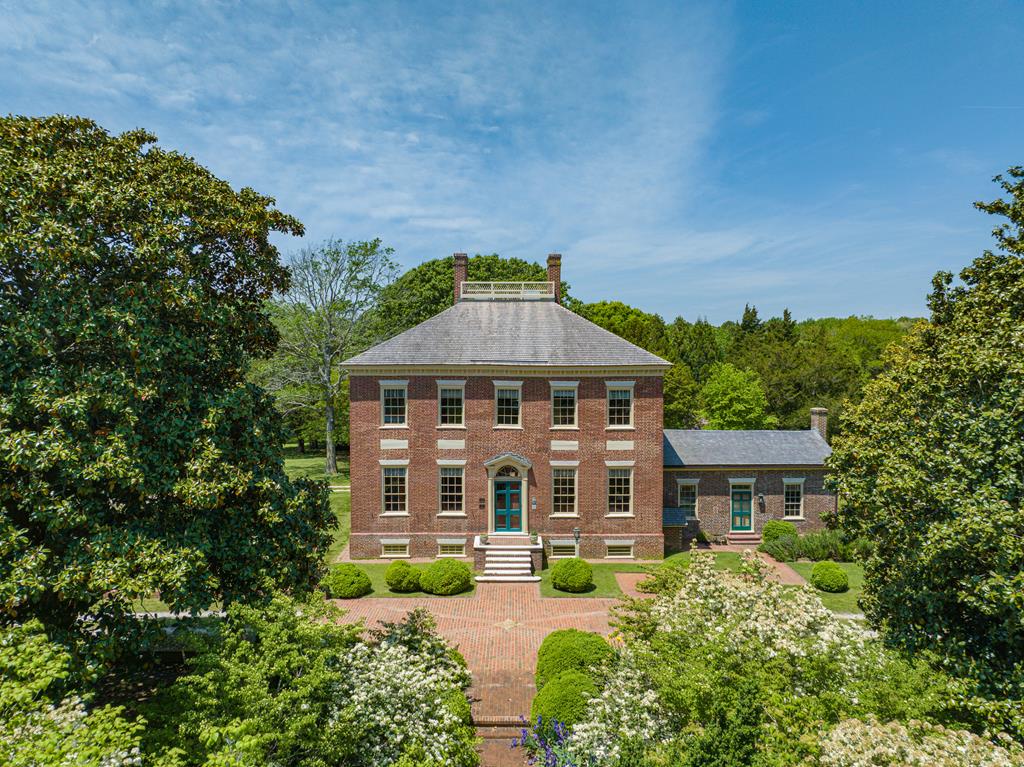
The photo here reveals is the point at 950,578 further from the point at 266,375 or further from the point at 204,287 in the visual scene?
the point at 266,375

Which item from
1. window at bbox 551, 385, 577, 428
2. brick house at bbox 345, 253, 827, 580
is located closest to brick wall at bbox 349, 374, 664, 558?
brick house at bbox 345, 253, 827, 580

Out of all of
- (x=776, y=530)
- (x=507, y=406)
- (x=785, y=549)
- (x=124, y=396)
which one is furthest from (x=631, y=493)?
(x=124, y=396)

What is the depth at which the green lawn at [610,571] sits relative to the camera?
68.4ft

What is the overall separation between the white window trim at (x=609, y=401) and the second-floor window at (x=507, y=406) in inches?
168

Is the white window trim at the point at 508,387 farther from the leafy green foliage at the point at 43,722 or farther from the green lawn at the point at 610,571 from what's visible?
the leafy green foliage at the point at 43,722

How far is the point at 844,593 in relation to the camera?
21.0m

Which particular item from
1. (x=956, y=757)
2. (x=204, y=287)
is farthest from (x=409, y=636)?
(x=956, y=757)

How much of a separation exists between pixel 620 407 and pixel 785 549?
435 inches

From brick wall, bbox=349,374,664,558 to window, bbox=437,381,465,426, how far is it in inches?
11.1

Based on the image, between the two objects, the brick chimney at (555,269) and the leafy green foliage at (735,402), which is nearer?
the brick chimney at (555,269)

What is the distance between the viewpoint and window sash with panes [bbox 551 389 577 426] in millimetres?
25016

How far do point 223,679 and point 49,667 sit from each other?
2.52m

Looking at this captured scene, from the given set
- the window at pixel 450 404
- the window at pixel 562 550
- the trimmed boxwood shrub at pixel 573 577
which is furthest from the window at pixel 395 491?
the trimmed boxwood shrub at pixel 573 577

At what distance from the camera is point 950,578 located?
10.1 metres
